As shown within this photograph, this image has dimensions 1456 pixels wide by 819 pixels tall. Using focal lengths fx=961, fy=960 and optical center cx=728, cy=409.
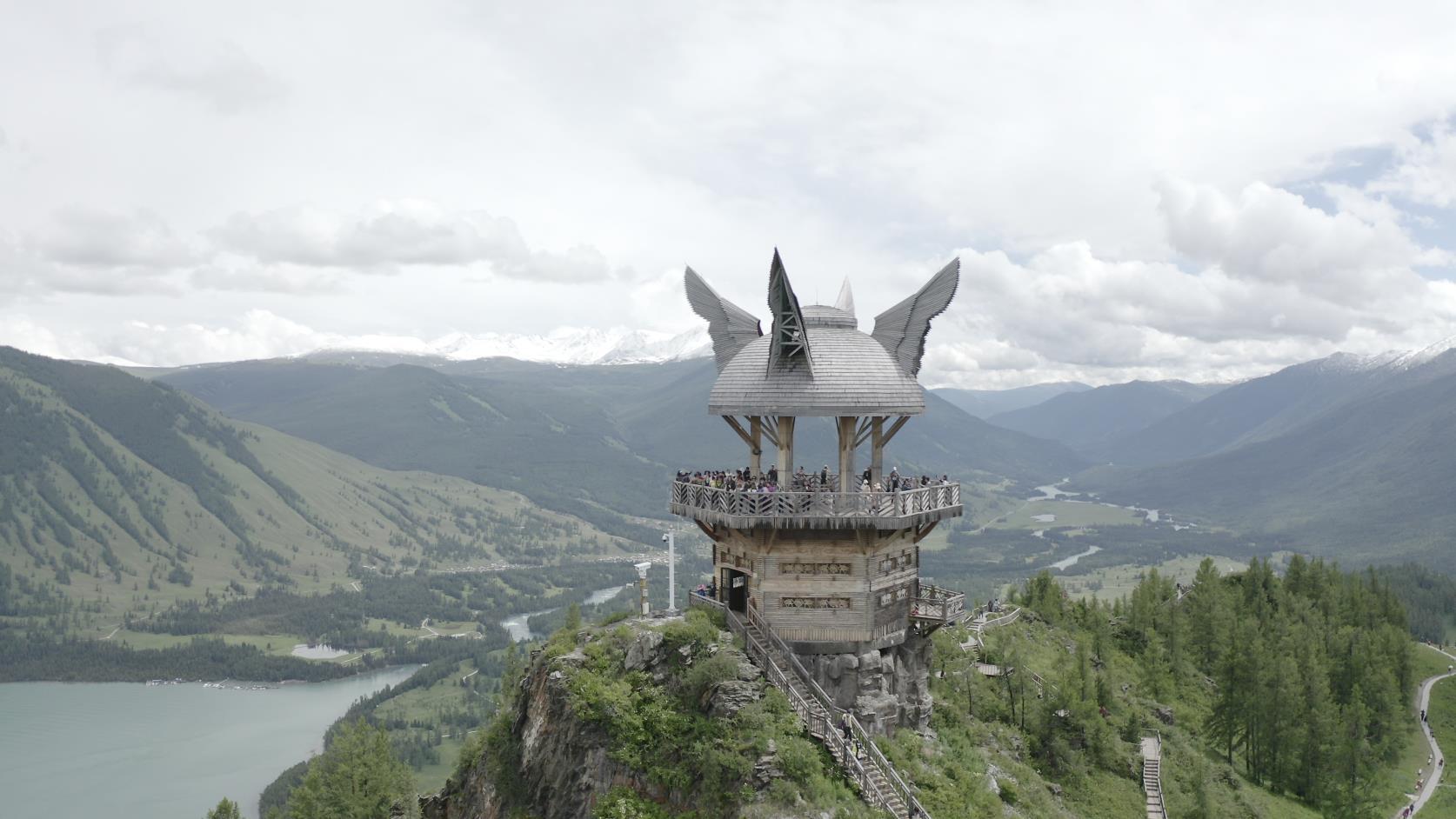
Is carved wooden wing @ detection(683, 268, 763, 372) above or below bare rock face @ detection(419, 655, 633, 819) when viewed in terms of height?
above

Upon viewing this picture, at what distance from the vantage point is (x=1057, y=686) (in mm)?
53094

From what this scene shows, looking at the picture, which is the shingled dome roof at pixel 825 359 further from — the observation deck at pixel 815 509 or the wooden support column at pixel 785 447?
the observation deck at pixel 815 509

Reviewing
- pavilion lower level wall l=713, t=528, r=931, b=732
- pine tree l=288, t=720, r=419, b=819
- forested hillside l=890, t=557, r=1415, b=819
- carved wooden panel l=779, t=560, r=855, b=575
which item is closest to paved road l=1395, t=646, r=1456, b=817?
forested hillside l=890, t=557, r=1415, b=819

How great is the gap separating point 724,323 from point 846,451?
8816 mm

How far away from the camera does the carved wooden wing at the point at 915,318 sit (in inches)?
1491

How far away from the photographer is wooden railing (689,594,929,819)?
29656mm

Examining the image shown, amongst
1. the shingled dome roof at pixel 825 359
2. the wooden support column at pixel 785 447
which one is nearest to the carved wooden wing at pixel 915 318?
the shingled dome roof at pixel 825 359

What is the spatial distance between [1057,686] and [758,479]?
26.1 metres

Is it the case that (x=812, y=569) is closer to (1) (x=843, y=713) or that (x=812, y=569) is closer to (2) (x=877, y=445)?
(1) (x=843, y=713)

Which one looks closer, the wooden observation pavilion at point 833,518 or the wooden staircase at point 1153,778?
the wooden observation pavilion at point 833,518

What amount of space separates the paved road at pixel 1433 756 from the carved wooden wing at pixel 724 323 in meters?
76.0

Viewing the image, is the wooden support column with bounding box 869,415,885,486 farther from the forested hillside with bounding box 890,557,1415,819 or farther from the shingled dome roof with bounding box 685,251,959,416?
the forested hillside with bounding box 890,557,1415,819

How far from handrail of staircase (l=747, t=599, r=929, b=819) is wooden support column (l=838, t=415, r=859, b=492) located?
5.57 m

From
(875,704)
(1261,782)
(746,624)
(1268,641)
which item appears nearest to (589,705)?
(746,624)
